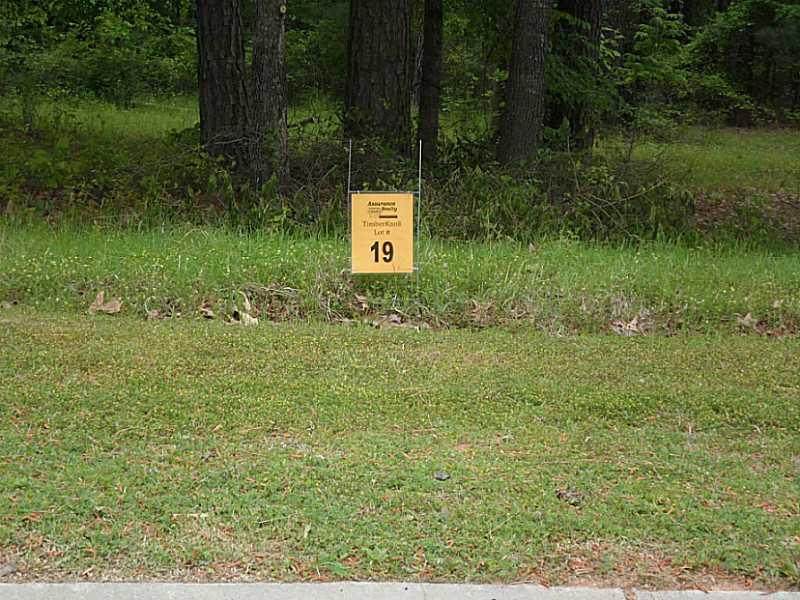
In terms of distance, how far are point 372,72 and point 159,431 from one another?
7738 mm

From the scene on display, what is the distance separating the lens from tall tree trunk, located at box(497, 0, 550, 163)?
12281 millimetres

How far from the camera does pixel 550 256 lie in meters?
8.90

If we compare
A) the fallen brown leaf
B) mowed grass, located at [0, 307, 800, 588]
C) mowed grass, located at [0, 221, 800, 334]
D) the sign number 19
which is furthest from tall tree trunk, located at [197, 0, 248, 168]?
mowed grass, located at [0, 307, 800, 588]

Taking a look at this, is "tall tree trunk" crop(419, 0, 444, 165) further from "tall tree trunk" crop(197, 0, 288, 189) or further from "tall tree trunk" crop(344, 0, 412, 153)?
"tall tree trunk" crop(197, 0, 288, 189)

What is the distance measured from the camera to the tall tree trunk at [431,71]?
14.3m

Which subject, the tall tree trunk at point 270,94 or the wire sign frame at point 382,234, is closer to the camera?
the wire sign frame at point 382,234

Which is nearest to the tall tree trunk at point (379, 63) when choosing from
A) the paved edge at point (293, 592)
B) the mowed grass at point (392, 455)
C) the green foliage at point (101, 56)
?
the mowed grass at point (392, 455)

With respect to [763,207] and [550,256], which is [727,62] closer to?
[763,207]

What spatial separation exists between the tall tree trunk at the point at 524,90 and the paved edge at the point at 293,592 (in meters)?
8.87

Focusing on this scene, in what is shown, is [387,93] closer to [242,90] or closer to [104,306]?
[242,90]

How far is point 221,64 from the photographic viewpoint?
11984mm

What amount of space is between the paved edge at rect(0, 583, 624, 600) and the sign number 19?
13.5ft

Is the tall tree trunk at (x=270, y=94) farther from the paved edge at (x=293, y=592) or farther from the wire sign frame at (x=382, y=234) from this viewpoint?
the paved edge at (x=293, y=592)

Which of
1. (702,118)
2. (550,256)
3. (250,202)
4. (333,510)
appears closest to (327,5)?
(250,202)
